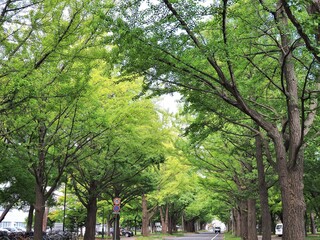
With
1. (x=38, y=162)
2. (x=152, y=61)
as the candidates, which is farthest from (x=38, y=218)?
(x=152, y=61)

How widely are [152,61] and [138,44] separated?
0.63 meters

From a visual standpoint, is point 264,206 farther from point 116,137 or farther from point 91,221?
point 91,221

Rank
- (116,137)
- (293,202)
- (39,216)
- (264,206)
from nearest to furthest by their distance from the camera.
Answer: (293,202), (39,216), (264,206), (116,137)

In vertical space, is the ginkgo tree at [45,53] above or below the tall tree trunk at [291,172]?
above

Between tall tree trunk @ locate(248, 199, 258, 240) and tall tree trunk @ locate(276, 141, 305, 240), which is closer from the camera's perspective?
tall tree trunk @ locate(276, 141, 305, 240)

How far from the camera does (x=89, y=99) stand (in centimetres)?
1201

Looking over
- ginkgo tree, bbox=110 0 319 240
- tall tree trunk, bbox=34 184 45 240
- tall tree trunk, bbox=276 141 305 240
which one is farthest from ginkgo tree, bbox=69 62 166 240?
tall tree trunk, bbox=276 141 305 240

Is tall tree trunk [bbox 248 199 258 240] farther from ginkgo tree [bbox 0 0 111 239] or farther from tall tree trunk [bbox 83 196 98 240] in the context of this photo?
ginkgo tree [bbox 0 0 111 239]

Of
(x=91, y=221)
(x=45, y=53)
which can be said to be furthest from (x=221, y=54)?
(x=91, y=221)

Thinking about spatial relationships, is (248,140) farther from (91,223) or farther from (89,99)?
(91,223)

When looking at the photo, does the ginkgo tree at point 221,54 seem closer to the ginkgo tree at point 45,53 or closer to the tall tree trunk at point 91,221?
the ginkgo tree at point 45,53

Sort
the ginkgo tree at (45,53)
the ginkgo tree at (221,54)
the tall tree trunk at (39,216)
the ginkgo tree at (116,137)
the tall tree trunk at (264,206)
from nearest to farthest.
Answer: the ginkgo tree at (221,54), the ginkgo tree at (45,53), the ginkgo tree at (116,137), the tall tree trunk at (39,216), the tall tree trunk at (264,206)

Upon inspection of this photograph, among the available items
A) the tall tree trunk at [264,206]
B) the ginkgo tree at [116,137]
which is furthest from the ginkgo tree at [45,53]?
the tall tree trunk at [264,206]

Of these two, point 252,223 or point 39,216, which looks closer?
point 39,216
